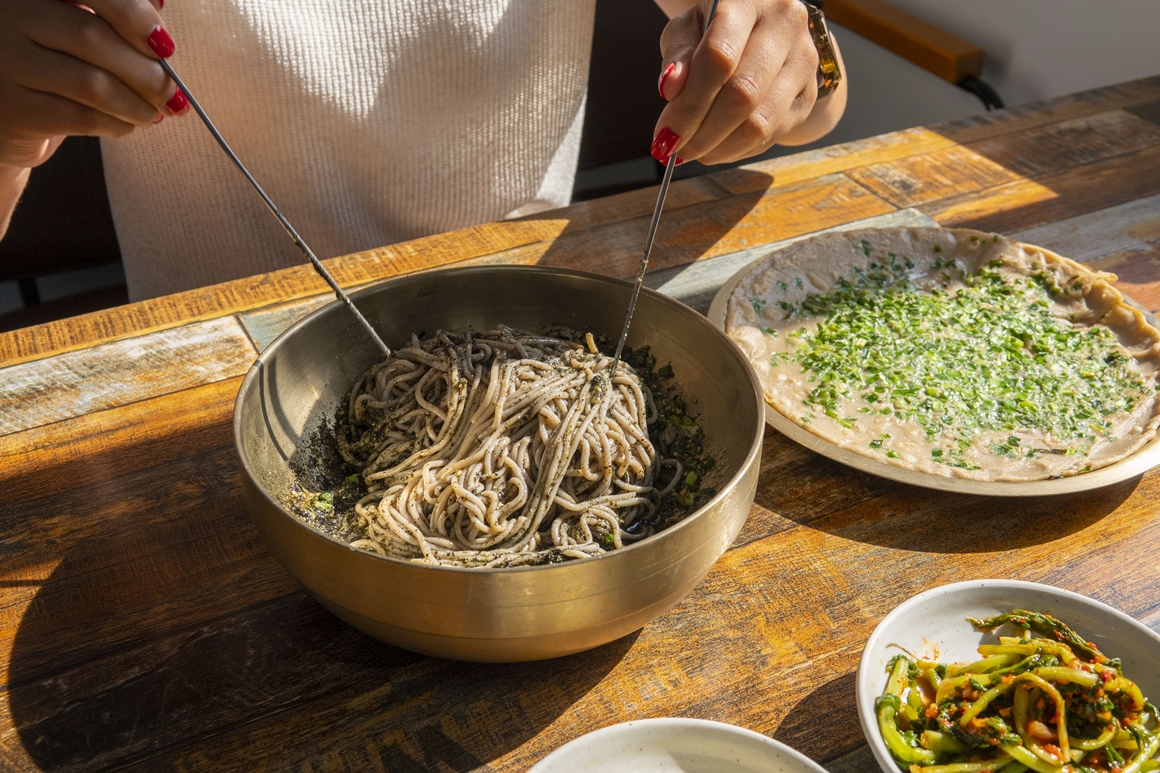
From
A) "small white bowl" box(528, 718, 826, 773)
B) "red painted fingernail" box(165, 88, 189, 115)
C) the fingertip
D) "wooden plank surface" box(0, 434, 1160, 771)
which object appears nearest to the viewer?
"small white bowl" box(528, 718, 826, 773)

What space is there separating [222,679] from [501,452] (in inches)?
15.4

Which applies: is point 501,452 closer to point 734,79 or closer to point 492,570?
point 492,570

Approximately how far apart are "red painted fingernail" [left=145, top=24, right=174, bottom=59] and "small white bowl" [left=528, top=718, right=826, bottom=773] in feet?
2.97

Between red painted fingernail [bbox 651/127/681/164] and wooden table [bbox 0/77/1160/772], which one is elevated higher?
red painted fingernail [bbox 651/127/681/164]

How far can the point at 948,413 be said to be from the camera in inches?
53.5

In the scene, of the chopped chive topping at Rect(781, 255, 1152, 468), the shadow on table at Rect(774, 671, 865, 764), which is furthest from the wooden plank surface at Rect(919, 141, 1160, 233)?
the shadow on table at Rect(774, 671, 865, 764)

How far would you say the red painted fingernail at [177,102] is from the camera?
3.61ft

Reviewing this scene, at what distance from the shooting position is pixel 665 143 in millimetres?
1229

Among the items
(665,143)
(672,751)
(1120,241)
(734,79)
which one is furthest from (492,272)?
(1120,241)

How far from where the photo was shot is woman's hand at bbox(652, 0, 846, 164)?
4.00 feet

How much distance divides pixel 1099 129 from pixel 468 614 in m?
2.11

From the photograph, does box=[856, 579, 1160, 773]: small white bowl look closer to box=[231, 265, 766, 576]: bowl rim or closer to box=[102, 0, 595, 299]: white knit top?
box=[231, 265, 766, 576]: bowl rim

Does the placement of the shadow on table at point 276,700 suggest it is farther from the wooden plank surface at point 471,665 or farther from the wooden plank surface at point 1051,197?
the wooden plank surface at point 1051,197

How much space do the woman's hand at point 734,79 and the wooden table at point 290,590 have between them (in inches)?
13.9
